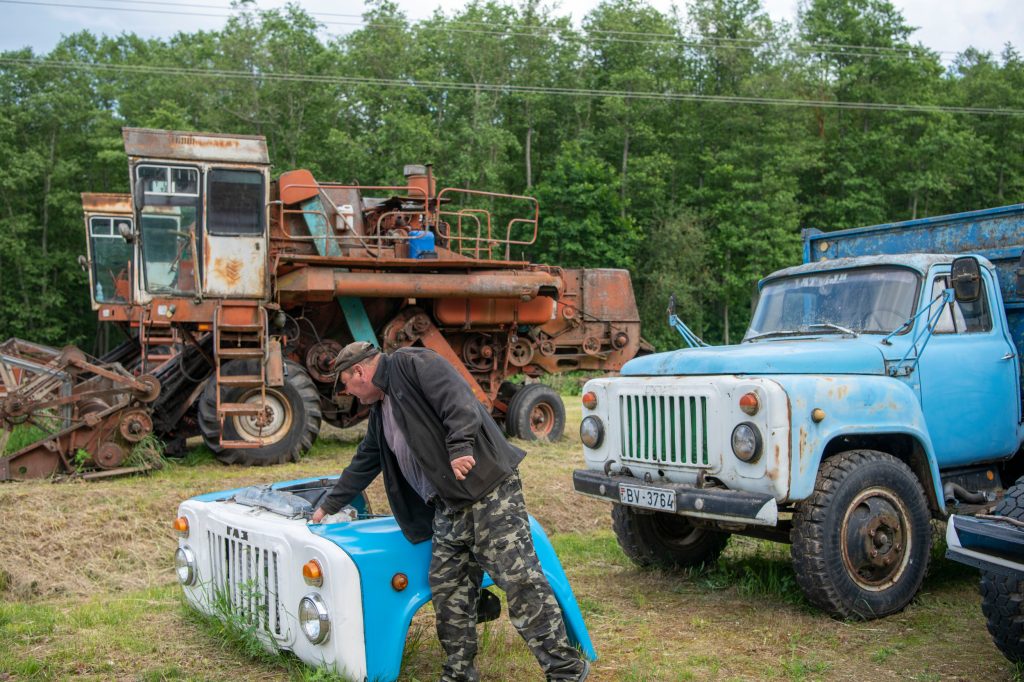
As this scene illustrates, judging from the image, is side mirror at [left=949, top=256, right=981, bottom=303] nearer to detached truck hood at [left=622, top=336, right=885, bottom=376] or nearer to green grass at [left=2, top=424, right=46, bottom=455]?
detached truck hood at [left=622, top=336, right=885, bottom=376]

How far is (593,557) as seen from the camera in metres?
7.95

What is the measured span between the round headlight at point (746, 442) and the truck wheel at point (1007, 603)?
1.33 meters

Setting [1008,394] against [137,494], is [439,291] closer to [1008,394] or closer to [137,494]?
[137,494]

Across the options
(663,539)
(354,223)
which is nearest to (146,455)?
(354,223)

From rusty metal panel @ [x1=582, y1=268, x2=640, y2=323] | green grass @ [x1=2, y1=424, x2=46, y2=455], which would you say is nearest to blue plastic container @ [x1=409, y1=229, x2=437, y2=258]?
rusty metal panel @ [x1=582, y1=268, x2=640, y2=323]

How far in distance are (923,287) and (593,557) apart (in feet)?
10.8

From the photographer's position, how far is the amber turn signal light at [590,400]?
6961 millimetres

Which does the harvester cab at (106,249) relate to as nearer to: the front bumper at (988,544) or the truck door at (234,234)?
the truck door at (234,234)

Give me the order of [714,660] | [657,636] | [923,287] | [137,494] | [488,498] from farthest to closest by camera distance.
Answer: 1. [137,494]
2. [923,287]
3. [657,636]
4. [714,660]
5. [488,498]

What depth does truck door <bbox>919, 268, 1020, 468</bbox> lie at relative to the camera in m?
6.59

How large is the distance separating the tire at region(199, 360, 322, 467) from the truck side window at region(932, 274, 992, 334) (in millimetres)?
7531

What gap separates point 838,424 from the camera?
233 inches

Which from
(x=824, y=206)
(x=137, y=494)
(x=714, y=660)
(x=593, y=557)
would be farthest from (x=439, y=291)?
(x=824, y=206)

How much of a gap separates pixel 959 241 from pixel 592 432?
3528mm
